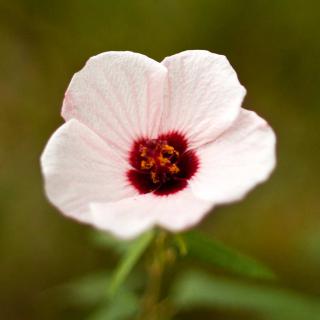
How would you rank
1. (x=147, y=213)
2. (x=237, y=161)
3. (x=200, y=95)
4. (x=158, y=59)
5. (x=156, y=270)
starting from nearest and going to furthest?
1. (x=147, y=213)
2. (x=237, y=161)
3. (x=200, y=95)
4. (x=156, y=270)
5. (x=158, y=59)

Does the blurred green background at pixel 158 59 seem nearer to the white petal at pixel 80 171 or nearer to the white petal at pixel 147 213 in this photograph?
the white petal at pixel 80 171

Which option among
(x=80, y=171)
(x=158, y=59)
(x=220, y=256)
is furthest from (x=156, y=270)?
(x=158, y=59)

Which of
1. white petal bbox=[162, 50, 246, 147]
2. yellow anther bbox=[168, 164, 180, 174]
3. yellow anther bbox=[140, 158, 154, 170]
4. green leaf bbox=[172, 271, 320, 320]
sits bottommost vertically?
green leaf bbox=[172, 271, 320, 320]

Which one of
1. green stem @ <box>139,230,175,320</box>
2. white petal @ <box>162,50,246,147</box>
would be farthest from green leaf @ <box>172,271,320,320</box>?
white petal @ <box>162,50,246,147</box>

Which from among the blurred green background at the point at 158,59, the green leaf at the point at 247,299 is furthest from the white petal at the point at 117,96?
the blurred green background at the point at 158,59

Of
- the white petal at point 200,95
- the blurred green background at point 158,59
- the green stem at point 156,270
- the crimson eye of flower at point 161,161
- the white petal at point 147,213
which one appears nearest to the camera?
the white petal at point 147,213

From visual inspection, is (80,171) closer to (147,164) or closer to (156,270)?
(147,164)

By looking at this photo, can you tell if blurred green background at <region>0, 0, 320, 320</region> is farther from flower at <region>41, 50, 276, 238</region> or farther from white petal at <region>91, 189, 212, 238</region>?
white petal at <region>91, 189, 212, 238</region>
